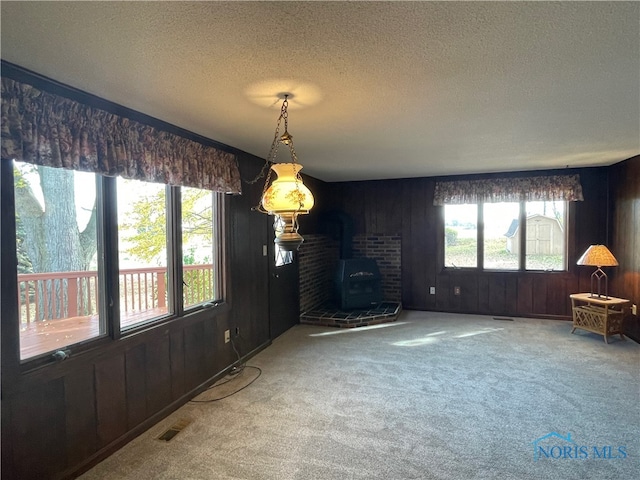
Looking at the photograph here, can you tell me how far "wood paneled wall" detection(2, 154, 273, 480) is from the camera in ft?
5.79

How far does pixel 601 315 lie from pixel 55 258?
5.46m

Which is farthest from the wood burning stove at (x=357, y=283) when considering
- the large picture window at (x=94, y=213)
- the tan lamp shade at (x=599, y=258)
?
the tan lamp shade at (x=599, y=258)

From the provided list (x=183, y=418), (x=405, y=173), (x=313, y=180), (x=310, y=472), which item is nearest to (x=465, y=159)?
(x=405, y=173)

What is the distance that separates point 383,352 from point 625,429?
2.05 metres

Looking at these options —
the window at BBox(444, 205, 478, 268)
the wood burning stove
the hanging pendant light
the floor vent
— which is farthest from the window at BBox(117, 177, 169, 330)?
the window at BBox(444, 205, 478, 268)

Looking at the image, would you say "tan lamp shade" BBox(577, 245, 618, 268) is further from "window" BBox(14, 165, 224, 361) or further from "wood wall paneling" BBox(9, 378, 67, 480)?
"wood wall paneling" BBox(9, 378, 67, 480)

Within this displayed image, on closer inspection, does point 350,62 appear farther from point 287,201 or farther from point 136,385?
point 136,385

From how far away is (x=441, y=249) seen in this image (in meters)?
5.71

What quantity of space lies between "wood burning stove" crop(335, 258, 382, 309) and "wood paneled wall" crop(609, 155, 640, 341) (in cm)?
317

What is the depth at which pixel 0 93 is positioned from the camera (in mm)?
1613

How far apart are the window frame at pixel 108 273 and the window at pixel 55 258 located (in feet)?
0.13

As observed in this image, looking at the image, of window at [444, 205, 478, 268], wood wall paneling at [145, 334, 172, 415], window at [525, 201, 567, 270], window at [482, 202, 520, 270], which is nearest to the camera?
wood wall paneling at [145, 334, 172, 415]

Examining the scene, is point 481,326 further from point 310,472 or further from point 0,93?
point 0,93

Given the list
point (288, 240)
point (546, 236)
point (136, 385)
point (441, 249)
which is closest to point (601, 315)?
point (546, 236)
